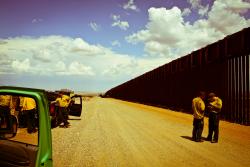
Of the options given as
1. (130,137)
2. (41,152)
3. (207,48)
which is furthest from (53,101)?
(41,152)

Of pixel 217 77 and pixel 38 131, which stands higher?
pixel 217 77

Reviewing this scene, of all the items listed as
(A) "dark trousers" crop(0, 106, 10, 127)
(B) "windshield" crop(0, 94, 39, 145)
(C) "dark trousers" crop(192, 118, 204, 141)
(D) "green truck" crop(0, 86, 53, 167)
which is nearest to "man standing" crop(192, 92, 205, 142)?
(C) "dark trousers" crop(192, 118, 204, 141)

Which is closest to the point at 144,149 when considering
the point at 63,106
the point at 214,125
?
the point at 214,125

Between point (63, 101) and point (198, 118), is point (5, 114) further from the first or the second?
point (63, 101)

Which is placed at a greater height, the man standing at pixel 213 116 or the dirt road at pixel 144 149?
the man standing at pixel 213 116

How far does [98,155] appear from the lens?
9.95m

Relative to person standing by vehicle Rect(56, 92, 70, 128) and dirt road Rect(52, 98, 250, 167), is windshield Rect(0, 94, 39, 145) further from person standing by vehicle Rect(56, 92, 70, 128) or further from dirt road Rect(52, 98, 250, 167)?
person standing by vehicle Rect(56, 92, 70, 128)

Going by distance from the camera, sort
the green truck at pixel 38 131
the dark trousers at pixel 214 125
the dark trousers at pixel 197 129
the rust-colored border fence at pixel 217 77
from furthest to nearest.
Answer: the rust-colored border fence at pixel 217 77 < the dark trousers at pixel 197 129 < the dark trousers at pixel 214 125 < the green truck at pixel 38 131

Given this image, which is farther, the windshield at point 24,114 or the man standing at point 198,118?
the man standing at point 198,118

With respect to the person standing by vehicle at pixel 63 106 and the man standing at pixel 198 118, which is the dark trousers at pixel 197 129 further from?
the person standing by vehicle at pixel 63 106

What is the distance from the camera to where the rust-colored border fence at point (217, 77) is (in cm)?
1917

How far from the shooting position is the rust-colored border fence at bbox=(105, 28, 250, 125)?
19166 mm

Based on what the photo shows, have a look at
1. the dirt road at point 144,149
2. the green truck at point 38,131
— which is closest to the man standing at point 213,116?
the dirt road at point 144,149

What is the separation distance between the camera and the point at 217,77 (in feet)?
75.9
